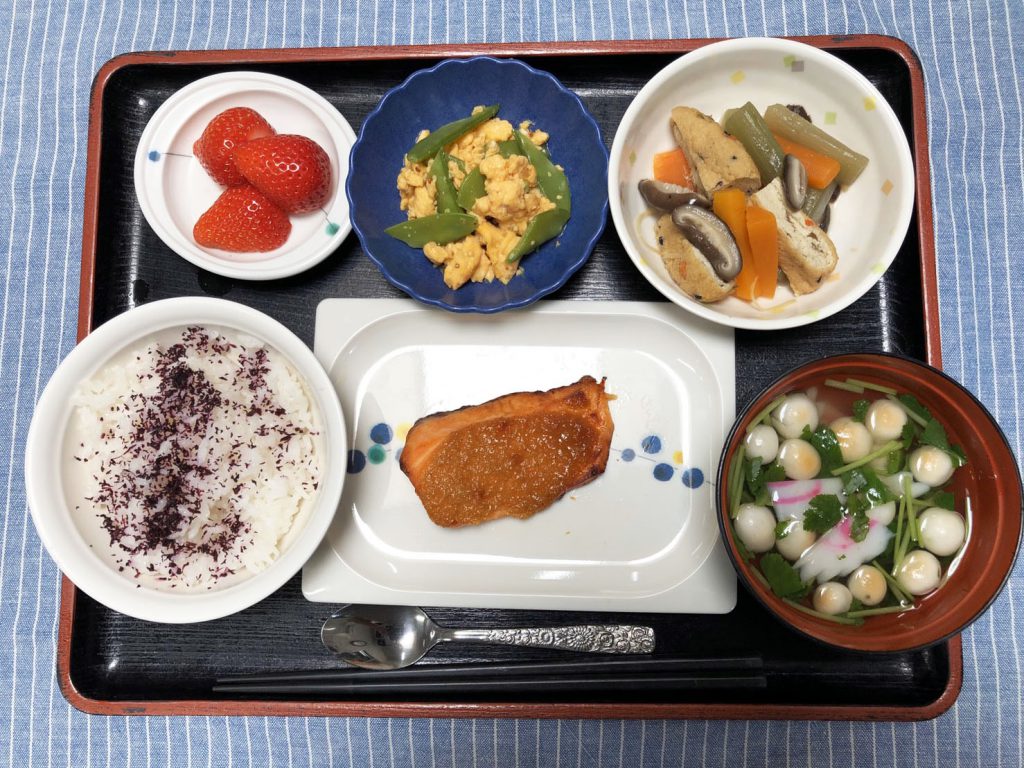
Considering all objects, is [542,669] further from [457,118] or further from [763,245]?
[457,118]

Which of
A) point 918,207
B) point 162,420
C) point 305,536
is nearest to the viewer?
point 305,536

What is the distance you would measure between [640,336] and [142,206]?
135 centimetres

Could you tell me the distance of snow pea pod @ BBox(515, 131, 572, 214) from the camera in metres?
1.70

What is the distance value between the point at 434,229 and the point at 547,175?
32 centimetres

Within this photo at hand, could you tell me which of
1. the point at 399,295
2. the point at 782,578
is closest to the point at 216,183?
the point at 399,295

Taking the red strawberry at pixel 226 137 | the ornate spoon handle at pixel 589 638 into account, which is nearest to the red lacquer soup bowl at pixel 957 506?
the ornate spoon handle at pixel 589 638

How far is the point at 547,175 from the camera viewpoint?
170 centimetres

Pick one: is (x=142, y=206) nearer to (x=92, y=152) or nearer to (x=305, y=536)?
(x=92, y=152)

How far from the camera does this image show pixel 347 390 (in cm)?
183

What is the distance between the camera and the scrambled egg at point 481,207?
1.68m

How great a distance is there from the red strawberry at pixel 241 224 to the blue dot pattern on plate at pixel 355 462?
59 centimetres

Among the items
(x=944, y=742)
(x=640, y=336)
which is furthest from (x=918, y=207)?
(x=944, y=742)

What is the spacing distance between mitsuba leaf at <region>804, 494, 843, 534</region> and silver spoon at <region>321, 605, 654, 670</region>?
19.0 inches

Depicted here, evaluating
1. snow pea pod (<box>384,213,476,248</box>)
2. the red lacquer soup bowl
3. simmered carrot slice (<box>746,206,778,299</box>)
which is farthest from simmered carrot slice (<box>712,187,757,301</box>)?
snow pea pod (<box>384,213,476,248</box>)
